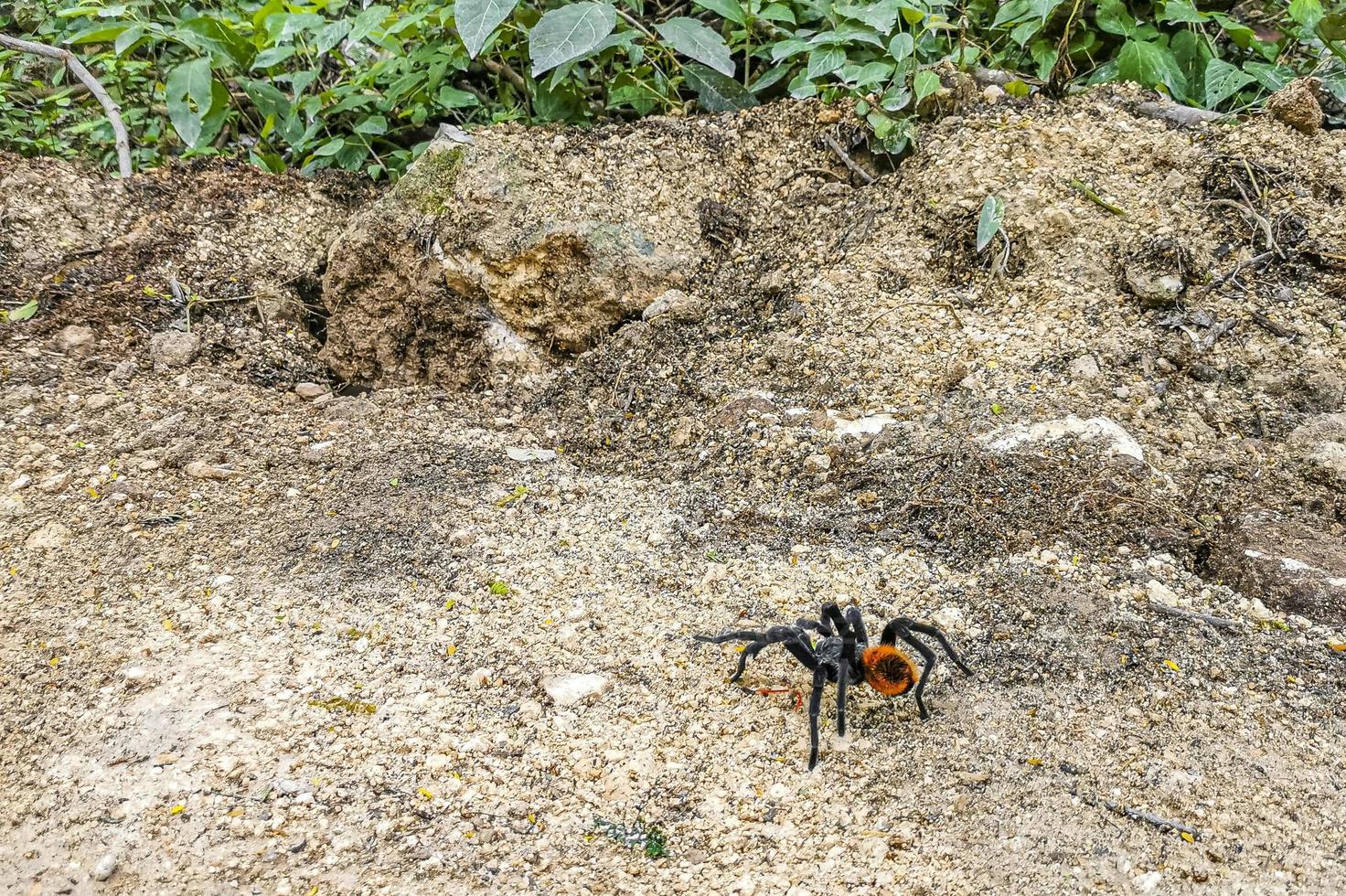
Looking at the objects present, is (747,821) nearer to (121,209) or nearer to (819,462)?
(819,462)

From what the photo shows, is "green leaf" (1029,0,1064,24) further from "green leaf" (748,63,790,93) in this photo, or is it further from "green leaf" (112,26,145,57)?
"green leaf" (112,26,145,57)

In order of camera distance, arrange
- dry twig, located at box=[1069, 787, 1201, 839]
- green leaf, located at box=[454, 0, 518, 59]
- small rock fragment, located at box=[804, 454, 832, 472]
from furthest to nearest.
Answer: green leaf, located at box=[454, 0, 518, 59]
small rock fragment, located at box=[804, 454, 832, 472]
dry twig, located at box=[1069, 787, 1201, 839]

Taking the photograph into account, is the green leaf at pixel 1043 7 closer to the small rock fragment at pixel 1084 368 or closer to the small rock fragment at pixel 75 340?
the small rock fragment at pixel 1084 368

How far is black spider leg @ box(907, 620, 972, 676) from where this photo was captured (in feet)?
6.26

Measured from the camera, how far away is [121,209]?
3.41 metres

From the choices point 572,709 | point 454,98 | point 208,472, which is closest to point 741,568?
point 572,709

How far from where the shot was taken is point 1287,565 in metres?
2.02

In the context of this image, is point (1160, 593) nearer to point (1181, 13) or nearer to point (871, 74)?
point (871, 74)

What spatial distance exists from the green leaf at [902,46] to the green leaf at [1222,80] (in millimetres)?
963

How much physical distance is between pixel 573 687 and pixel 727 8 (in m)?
2.44

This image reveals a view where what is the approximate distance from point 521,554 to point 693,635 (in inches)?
21.0

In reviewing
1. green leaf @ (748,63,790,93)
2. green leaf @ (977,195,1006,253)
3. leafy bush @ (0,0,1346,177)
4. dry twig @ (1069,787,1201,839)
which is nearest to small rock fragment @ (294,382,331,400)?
leafy bush @ (0,0,1346,177)

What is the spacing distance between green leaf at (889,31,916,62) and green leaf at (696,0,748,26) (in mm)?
548

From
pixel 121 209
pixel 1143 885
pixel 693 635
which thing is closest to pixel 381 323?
pixel 121 209
